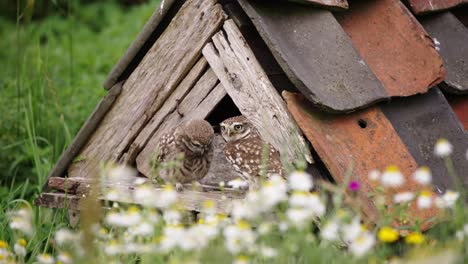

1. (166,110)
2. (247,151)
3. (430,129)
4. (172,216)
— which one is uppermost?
(430,129)

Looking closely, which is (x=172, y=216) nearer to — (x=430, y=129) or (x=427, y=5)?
(x=430, y=129)

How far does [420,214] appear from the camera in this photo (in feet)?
15.5

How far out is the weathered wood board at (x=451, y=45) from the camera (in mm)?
5664

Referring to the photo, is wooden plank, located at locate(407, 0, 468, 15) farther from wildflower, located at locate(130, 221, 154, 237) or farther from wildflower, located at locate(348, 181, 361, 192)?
wildflower, located at locate(130, 221, 154, 237)

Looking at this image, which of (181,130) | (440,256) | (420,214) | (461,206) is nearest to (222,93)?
(181,130)

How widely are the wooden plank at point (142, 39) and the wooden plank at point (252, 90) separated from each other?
1.40ft

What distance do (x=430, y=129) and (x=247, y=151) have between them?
107 centimetres

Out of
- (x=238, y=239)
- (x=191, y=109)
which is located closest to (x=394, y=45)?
(x=191, y=109)

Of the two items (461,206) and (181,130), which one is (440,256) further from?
(181,130)

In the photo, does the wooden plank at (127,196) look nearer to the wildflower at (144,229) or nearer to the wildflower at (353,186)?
the wildflower at (353,186)

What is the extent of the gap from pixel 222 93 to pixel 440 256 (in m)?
2.60

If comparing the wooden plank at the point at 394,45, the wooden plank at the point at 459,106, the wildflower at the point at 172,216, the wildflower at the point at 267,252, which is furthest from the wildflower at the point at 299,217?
the wooden plank at the point at 459,106

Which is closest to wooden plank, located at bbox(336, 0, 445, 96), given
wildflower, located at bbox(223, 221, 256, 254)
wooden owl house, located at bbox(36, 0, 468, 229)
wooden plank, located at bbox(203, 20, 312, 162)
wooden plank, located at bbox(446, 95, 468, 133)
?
wooden owl house, located at bbox(36, 0, 468, 229)

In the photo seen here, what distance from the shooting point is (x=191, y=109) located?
222 inches
